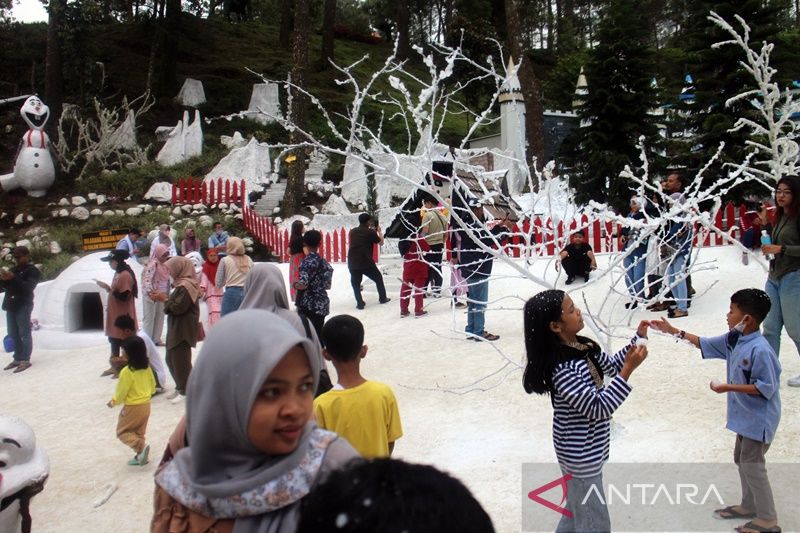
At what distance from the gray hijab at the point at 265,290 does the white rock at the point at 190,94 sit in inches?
999

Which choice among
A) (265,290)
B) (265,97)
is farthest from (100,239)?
(265,97)

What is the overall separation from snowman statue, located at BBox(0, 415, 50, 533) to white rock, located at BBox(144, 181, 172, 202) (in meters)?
17.3

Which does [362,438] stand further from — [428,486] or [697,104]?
[697,104]

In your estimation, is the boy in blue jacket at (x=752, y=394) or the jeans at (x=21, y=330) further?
the jeans at (x=21, y=330)

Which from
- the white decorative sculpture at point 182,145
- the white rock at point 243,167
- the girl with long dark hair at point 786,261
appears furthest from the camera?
the white decorative sculpture at point 182,145

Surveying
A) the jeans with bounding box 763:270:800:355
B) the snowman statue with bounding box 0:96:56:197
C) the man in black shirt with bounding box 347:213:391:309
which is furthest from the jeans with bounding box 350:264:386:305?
the snowman statue with bounding box 0:96:56:197

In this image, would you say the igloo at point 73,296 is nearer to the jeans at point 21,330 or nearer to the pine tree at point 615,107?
the jeans at point 21,330

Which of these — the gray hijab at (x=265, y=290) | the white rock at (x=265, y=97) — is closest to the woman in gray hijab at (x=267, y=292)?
the gray hijab at (x=265, y=290)

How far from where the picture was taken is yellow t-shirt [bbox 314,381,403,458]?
2639 mm

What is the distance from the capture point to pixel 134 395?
499cm

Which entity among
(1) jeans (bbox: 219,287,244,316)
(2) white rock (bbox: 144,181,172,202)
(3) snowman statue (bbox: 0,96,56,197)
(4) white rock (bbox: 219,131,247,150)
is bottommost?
(1) jeans (bbox: 219,287,244,316)

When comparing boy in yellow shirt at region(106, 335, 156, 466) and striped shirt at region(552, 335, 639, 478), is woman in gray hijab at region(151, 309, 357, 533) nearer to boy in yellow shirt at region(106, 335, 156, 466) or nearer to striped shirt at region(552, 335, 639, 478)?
striped shirt at region(552, 335, 639, 478)

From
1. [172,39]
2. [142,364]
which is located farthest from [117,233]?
[172,39]

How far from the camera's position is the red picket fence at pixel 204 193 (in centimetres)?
1903
